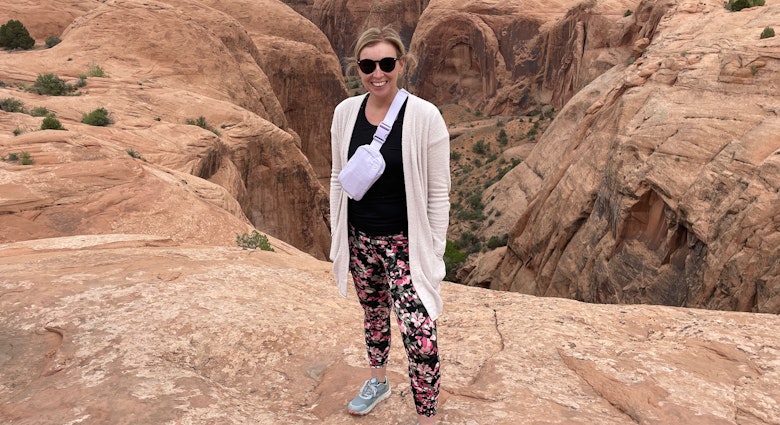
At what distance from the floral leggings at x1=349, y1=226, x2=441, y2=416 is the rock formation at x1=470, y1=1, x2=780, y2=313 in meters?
10.6

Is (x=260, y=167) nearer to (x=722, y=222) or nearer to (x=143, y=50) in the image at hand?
(x=143, y=50)

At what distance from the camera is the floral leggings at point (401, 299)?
367 centimetres

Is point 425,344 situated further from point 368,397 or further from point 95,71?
point 95,71

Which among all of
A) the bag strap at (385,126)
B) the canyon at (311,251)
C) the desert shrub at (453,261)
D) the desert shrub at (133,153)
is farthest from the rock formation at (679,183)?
the desert shrub at (133,153)

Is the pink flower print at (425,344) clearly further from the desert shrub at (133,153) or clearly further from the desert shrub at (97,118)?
the desert shrub at (97,118)

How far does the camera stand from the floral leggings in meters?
3.67

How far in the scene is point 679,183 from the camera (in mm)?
14078

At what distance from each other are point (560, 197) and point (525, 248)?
3483 millimetres

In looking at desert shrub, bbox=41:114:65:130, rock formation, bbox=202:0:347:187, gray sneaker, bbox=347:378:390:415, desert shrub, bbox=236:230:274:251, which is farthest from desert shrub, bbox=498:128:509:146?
gray sneaker, bbox=347:378:390:415

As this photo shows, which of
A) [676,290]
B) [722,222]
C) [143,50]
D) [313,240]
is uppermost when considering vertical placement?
[143,50]

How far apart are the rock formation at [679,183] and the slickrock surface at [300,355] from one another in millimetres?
6302

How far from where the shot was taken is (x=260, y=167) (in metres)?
22.8

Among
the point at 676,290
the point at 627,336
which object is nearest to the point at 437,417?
the point at 627,336

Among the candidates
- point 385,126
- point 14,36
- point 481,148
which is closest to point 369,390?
point 385,126
